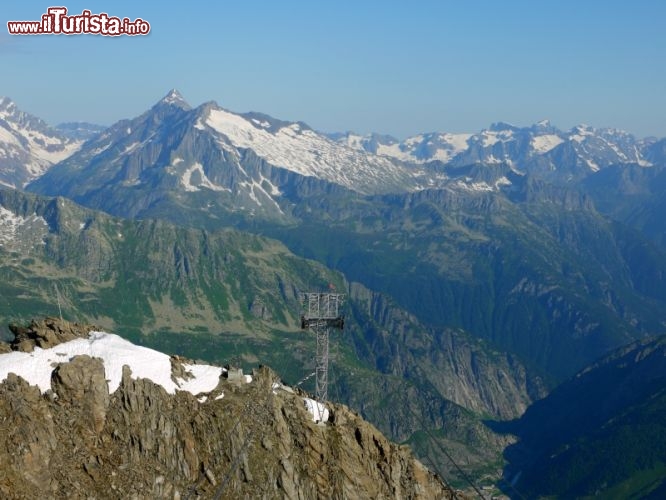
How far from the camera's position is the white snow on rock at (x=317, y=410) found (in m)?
137

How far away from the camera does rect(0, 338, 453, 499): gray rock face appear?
110m

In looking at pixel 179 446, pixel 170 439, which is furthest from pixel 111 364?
pixel 179 446

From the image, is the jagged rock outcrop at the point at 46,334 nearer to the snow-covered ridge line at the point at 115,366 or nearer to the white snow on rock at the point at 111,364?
the snow-covered ridge line at the point at 115,366

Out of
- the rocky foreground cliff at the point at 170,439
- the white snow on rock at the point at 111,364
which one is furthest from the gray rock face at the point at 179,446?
the white snow on rock at the point at 111,364

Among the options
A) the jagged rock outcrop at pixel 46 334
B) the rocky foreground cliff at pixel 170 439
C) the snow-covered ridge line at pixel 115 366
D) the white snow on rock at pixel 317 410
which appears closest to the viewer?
the rocky foreground cliff at pixel 170 439

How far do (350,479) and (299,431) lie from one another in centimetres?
1063

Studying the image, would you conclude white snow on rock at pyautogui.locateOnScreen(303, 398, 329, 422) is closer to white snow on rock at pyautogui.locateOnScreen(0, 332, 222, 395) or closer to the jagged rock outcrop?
white snow on rock at pyautogui.locateOnScreen(0, 332, 222, 395)

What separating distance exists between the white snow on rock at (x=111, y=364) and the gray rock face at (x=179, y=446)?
2.00 m

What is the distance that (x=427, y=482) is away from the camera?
14188cm

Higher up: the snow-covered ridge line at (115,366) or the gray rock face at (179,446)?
the snow-covered ridge line at (115,366)

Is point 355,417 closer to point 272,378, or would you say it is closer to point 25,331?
point 272,378

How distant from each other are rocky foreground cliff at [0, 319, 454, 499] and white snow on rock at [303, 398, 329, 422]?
1241 millimetres

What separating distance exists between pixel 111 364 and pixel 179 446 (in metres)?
16.0

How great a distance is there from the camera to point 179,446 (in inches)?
4761
